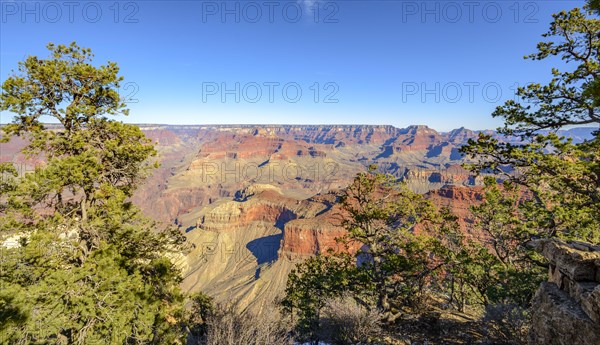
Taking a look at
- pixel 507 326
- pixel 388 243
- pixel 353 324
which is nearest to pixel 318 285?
pixel 353 324

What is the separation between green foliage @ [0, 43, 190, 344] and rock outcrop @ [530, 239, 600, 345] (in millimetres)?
11227

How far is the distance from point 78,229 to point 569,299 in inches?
580

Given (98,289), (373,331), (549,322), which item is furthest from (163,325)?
(549,322)

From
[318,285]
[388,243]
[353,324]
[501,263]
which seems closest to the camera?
[353,324]

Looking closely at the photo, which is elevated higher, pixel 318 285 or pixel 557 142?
pixel 557 142

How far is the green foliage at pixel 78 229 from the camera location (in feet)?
24.9

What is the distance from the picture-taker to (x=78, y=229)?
9.48m

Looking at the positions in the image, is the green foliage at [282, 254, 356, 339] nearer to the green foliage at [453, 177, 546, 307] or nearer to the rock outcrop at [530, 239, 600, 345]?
the green foliage at [453, 177, 546, 307]

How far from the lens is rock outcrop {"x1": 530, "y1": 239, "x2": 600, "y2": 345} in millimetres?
5637

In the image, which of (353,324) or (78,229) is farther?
(353,324)

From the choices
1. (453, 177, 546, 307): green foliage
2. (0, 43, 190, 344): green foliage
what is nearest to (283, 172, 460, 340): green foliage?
(453, 177, 546, 307): green foliage

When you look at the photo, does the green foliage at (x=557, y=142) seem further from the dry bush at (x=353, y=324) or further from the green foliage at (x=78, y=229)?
the green foliage at (x=78, y=229)

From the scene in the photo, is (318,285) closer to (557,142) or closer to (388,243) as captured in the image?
(388,243)

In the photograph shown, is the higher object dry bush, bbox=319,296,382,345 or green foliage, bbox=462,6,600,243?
green foliage, bbox=462,6,600,243
